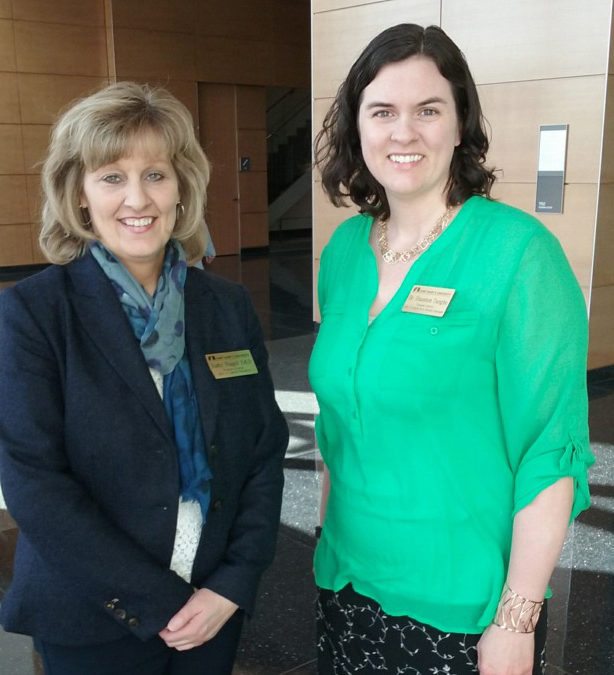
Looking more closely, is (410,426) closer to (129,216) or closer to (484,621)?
(484,621)

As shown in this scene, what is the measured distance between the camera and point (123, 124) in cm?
150

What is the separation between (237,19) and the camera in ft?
47.4

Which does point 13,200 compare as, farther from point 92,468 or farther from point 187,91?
point 92,468

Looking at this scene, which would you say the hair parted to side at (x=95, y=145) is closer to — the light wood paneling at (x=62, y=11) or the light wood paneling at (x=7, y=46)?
the light wood paneling at (x=7, y=46)

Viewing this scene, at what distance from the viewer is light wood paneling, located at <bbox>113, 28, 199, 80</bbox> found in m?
13.1

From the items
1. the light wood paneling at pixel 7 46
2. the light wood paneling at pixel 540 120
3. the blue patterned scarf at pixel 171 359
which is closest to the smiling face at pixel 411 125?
the blue patterned scarf at pixel 171 359

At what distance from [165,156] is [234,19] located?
554 inches

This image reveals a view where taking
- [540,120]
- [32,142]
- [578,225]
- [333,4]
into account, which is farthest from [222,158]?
[578,225]

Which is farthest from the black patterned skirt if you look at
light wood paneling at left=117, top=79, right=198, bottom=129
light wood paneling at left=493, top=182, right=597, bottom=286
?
light wood paneling at left=117, top=79, right=198, bottom=129

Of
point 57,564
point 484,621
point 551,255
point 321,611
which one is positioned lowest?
point 321,611

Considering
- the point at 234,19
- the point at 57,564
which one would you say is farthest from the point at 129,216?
the point at 234,19

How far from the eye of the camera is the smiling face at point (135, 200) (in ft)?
4.97

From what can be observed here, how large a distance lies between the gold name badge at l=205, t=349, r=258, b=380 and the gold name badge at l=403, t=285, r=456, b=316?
1.25 ft

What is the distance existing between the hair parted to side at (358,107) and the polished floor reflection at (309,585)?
1696 millimetres
